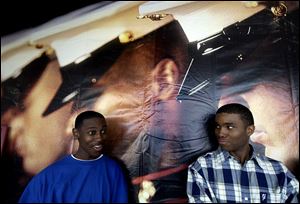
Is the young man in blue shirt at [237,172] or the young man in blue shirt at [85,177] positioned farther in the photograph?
the young man in blue shirt at [85,177]

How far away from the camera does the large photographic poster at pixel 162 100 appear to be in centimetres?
207

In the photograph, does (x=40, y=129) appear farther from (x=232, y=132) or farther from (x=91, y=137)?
(x=232, y=132)

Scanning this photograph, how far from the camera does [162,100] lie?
214cm

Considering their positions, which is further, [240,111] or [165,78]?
[165,78]

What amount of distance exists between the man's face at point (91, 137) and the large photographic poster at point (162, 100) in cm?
18

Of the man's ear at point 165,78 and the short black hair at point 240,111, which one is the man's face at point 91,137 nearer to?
the man's ear at point 165,78

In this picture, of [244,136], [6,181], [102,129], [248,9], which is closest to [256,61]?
[248,9]

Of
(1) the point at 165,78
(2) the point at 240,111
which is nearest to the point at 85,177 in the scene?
(1) the point at 165,78

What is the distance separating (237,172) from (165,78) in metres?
0.73

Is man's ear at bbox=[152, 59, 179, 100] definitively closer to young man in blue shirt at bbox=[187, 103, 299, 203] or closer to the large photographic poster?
the large photographic poster

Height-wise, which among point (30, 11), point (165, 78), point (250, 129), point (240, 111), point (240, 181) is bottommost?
point (240, 181)

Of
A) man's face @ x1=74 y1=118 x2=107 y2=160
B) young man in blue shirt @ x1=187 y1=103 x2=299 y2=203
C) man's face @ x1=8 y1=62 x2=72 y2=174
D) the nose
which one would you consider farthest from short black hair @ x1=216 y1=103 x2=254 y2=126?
man's face @ x1=8 y1=62 x2=72 y2=174

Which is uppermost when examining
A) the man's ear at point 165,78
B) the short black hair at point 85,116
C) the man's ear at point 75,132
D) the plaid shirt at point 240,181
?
the man's ear at point 165,78

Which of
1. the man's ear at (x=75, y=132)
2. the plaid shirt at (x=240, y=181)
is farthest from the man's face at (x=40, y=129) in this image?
the plaid shirt at (x=240, y=181)
